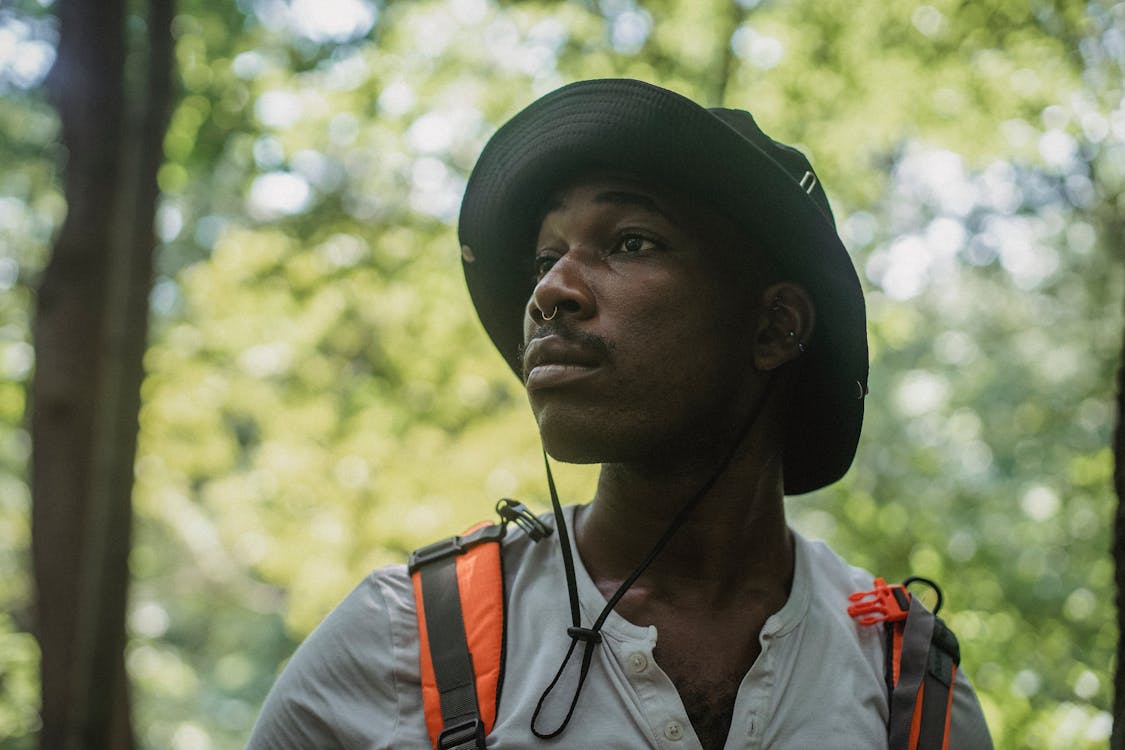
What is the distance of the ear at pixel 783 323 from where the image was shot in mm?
2209

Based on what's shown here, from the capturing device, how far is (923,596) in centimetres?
740

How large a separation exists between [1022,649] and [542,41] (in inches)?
232

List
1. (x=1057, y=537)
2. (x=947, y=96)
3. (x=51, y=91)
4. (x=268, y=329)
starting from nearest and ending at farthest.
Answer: (x=51, y=91)
(x=947, y=96)
(x=268, y=329)
(x=1057, y=537)

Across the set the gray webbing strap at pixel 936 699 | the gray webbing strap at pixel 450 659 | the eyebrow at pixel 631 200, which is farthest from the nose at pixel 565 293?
the gray webbing strap at pixel 936 699

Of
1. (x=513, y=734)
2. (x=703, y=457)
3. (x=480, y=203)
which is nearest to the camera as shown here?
(x=513, y=734)

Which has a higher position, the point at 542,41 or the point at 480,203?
the point at 542,41

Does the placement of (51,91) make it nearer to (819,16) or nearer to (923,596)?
(819,16)

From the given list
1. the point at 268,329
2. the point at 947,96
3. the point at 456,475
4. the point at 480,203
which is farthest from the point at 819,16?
the point at 480,203

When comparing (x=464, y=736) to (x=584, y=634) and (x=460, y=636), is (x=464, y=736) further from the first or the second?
(x=584, y=634)

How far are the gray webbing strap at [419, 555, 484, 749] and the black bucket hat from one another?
2.37 ft

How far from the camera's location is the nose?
2.01 m

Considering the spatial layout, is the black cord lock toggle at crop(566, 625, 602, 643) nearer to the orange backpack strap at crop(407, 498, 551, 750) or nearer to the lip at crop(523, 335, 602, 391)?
the orange backpack strap at crop(407, 498, 551, 750)

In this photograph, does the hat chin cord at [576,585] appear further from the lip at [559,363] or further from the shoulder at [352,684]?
the shoulder at [352,684]

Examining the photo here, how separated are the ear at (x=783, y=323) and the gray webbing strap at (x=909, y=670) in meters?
0.63
